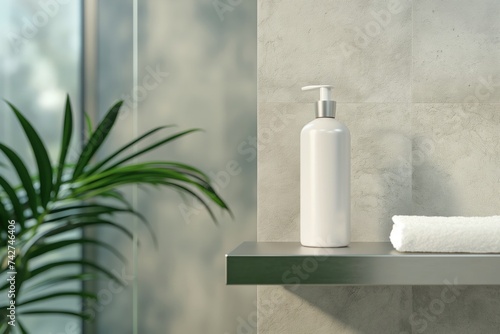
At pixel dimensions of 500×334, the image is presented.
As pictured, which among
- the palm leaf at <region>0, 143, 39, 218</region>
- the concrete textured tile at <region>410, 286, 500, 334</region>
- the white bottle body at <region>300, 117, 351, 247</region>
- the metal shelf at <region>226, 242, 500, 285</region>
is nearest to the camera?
the palm leaf at <region>0, 143, 39, 218</region>

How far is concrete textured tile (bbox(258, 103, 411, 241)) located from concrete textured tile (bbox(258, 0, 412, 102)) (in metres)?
0.03

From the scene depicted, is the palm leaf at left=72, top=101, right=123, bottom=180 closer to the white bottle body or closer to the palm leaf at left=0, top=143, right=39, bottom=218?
the palm leaf at left=0, top=143, right=39, bottom=218

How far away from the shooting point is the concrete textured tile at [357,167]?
3.05 ft

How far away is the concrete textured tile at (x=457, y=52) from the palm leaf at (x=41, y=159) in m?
0.62

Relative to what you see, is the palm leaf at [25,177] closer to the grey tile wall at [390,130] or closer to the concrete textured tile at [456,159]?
the grey tile wall at [390,130]

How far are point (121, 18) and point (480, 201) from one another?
77 centimetres

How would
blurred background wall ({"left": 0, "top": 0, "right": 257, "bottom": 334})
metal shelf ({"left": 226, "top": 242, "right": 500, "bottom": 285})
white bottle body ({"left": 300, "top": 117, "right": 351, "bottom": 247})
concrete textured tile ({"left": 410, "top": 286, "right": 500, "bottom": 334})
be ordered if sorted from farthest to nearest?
blurred background wall ({"left": 0, "top": 0, "right": 257, "bottom": 334})
concrete textured tile ({"left": 410, "top": 286, "right": 500, "bottom": 334})
white bottle body ({"left": 300, "top": 117, "right": 351, "bottom": 247})
metal shelf ({"left": 226, "top": 242, "right": 500, "bottom": 285})

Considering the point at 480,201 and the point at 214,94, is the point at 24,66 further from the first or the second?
the point at 480,201

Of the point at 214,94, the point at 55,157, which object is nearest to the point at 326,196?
the point at 214,94

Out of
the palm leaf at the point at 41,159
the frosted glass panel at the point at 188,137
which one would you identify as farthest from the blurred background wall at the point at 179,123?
the palm leaf at the point at 41,159

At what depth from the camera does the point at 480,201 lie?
924 mm

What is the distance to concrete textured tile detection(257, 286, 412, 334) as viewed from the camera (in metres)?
0.92

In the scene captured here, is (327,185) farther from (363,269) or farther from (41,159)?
(41,159)

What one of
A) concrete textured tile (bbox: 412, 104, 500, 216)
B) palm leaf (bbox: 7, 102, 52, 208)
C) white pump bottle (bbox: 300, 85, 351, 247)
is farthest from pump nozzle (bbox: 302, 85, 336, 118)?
palm leaf (bbox: 7, 102, 52, 208)
